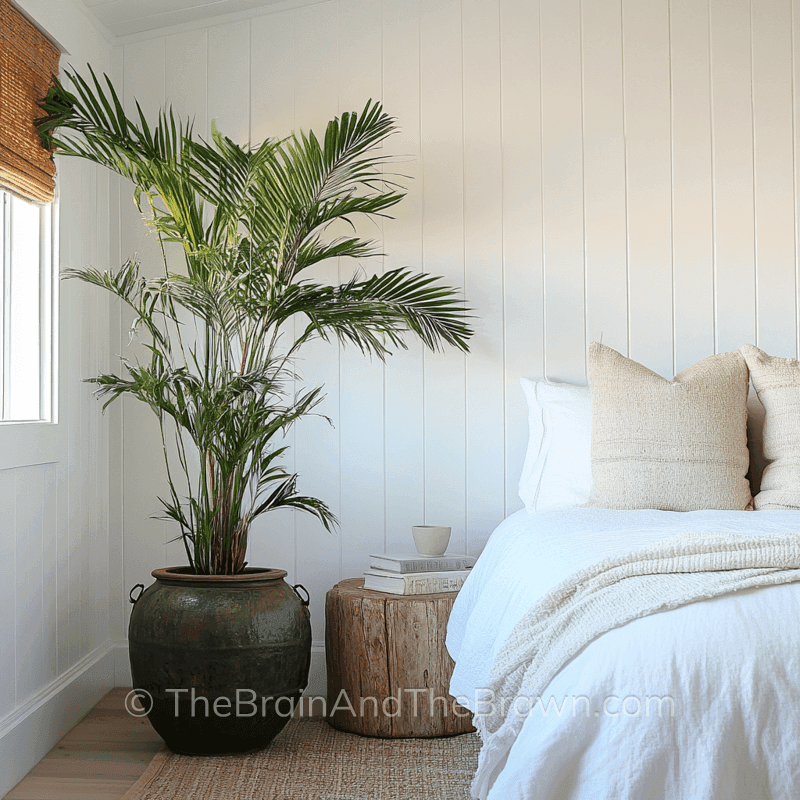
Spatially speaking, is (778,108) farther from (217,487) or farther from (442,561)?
(217,487)

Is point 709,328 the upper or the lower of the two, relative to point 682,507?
upper

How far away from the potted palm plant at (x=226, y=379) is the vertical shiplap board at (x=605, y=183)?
54 cm

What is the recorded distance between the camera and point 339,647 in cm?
249

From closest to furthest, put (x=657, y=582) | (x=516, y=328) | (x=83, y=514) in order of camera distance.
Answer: (x=657, y=582)
(x=83, y=514)
(x=516, y=328)

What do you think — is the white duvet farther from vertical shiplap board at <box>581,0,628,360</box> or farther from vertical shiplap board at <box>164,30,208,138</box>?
vertical shiplap board at <box>164,30,208,138</box>

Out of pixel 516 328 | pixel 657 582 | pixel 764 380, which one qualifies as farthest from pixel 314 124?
pixel 657 582

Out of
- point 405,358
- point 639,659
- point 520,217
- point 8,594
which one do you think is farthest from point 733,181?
point 8,594

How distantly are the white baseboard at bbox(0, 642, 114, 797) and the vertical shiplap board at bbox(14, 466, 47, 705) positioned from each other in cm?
6

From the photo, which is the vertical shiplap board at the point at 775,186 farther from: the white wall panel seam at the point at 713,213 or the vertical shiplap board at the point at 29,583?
the vertical shiplap board at the point at 29,583

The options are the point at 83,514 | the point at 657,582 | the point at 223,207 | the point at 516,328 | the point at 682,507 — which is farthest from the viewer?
the point at 516,328

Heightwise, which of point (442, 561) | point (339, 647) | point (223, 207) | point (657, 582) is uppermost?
point (223, 207)

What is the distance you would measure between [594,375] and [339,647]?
1139 mm

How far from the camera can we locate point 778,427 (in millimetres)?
2377

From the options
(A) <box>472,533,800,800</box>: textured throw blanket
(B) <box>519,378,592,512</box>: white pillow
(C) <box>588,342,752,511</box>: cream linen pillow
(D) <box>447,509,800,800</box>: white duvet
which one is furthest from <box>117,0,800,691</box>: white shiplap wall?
(D) <box>447,509,800,800</box>: white duvet
